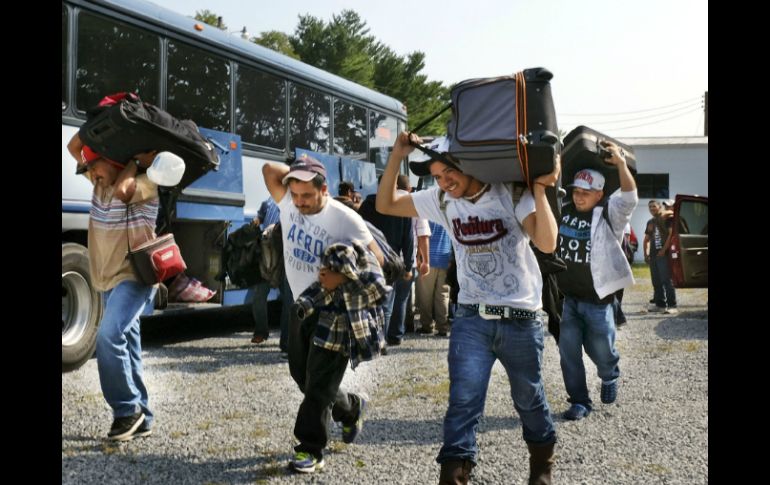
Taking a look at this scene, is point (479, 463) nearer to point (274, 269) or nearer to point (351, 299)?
point (351, 299)

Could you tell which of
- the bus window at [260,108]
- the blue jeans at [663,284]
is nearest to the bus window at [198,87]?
the bus window at [260,108]

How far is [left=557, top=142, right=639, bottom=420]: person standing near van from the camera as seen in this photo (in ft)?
18.5

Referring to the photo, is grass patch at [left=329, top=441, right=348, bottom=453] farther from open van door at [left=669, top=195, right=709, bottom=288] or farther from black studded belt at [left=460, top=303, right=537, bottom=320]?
open van door at [left=669, top=195, right=709, bottom=288]

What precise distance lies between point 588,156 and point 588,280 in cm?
86

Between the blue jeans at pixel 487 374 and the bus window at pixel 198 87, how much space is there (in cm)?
537

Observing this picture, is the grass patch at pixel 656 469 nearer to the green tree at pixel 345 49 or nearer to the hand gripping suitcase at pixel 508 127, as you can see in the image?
the hand gripping suitcase at pixel 508 127

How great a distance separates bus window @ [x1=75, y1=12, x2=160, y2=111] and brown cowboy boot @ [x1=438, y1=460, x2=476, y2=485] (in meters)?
5.08

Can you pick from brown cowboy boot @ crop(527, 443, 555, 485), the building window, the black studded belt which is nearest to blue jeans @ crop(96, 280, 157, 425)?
the black studded belt

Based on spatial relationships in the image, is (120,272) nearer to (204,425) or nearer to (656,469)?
(204,425)

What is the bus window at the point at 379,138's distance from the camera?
12203mm

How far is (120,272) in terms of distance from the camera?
188 inches

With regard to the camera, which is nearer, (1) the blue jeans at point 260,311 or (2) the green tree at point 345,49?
(1) the blue jeans at point 260,311

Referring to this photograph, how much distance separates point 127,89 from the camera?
24.9 ft
